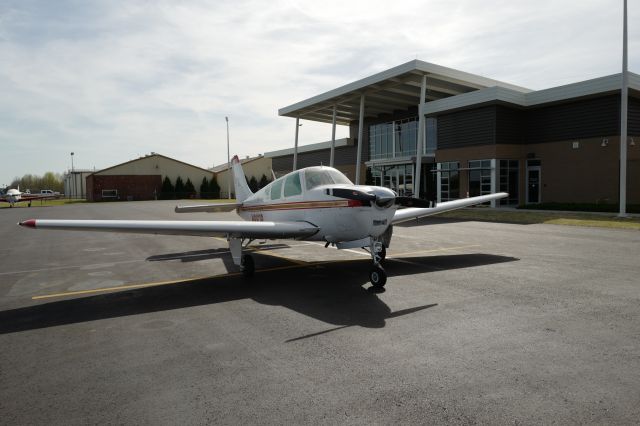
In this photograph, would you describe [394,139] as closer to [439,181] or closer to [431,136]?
[431,136]

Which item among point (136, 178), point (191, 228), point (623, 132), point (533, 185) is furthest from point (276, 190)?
point (136, 178)

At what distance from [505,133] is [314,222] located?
2751cm

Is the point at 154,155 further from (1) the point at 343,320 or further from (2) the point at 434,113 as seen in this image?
(1) the point at 343,320

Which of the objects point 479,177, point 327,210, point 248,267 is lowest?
point 248,267

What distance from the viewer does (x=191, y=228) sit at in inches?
333

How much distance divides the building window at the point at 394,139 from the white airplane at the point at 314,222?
32754 mm

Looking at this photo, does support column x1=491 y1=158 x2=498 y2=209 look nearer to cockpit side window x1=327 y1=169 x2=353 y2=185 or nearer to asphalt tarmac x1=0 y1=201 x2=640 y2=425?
asphalt tarmac x1=0 y1=201 x2=640 y2=425

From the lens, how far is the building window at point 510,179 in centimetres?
3189

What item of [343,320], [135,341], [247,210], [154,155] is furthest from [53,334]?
[154,155]

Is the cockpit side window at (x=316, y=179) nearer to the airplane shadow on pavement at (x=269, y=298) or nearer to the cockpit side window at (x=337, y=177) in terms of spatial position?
the cockpit side window at (x=337, y=177)

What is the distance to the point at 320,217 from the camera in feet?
29.7

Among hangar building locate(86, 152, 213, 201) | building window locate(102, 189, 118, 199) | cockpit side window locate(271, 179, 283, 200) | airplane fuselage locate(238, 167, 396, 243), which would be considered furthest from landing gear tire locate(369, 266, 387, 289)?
building window locate(102, 189, 118, 199)

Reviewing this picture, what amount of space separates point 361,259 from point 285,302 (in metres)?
4.83

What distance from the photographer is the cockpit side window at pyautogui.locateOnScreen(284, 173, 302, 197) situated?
32.4 ft
